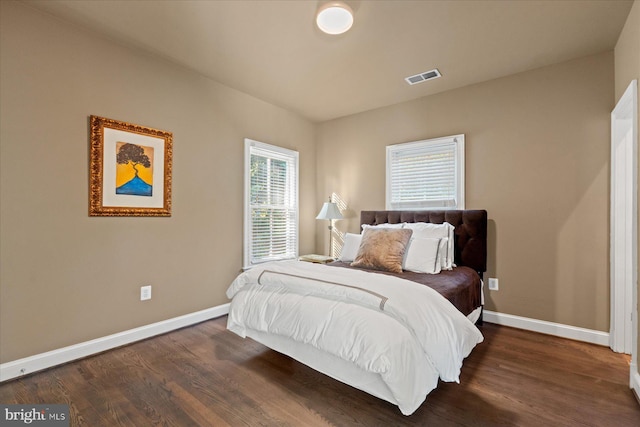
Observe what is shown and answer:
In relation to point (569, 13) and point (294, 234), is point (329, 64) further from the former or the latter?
point (294, 234)

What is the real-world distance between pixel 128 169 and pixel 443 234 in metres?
3.22

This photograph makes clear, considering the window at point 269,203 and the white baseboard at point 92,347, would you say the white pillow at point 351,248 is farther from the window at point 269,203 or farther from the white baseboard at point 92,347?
the white baseboard at point 92,347

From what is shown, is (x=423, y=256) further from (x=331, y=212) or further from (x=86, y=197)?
(x=86, y=197)

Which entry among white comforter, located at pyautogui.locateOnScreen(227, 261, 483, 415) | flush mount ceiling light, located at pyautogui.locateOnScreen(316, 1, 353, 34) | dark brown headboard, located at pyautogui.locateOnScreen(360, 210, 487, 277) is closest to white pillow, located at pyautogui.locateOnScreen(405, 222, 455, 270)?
dark brown headboard, located at pyautogui.locateOnScreen(360, 210, 487, 277)

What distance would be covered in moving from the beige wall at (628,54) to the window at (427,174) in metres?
Result: 1.39

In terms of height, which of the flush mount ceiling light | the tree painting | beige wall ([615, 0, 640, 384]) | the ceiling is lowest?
the tree painting

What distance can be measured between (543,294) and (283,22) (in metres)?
3.59

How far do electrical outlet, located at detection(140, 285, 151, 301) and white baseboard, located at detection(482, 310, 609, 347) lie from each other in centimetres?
360

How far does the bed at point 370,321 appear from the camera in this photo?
1658 millimetres

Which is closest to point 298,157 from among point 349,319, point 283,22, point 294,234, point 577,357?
point 294,234

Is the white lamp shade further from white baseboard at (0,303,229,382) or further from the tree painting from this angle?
the tree painting

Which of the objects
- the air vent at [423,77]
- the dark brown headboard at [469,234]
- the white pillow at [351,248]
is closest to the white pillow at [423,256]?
the dark brown headboard at [469,234]

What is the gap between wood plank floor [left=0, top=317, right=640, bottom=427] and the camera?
181 cm

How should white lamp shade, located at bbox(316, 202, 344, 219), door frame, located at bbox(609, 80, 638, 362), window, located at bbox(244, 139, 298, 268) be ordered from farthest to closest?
1. white lamp shade, located at bbox(316, 202, 344, 219)
2. window, located at bbox(244, 139, 298, 268)
3. door frame, located at bbox(609, 80, 638, 362)
